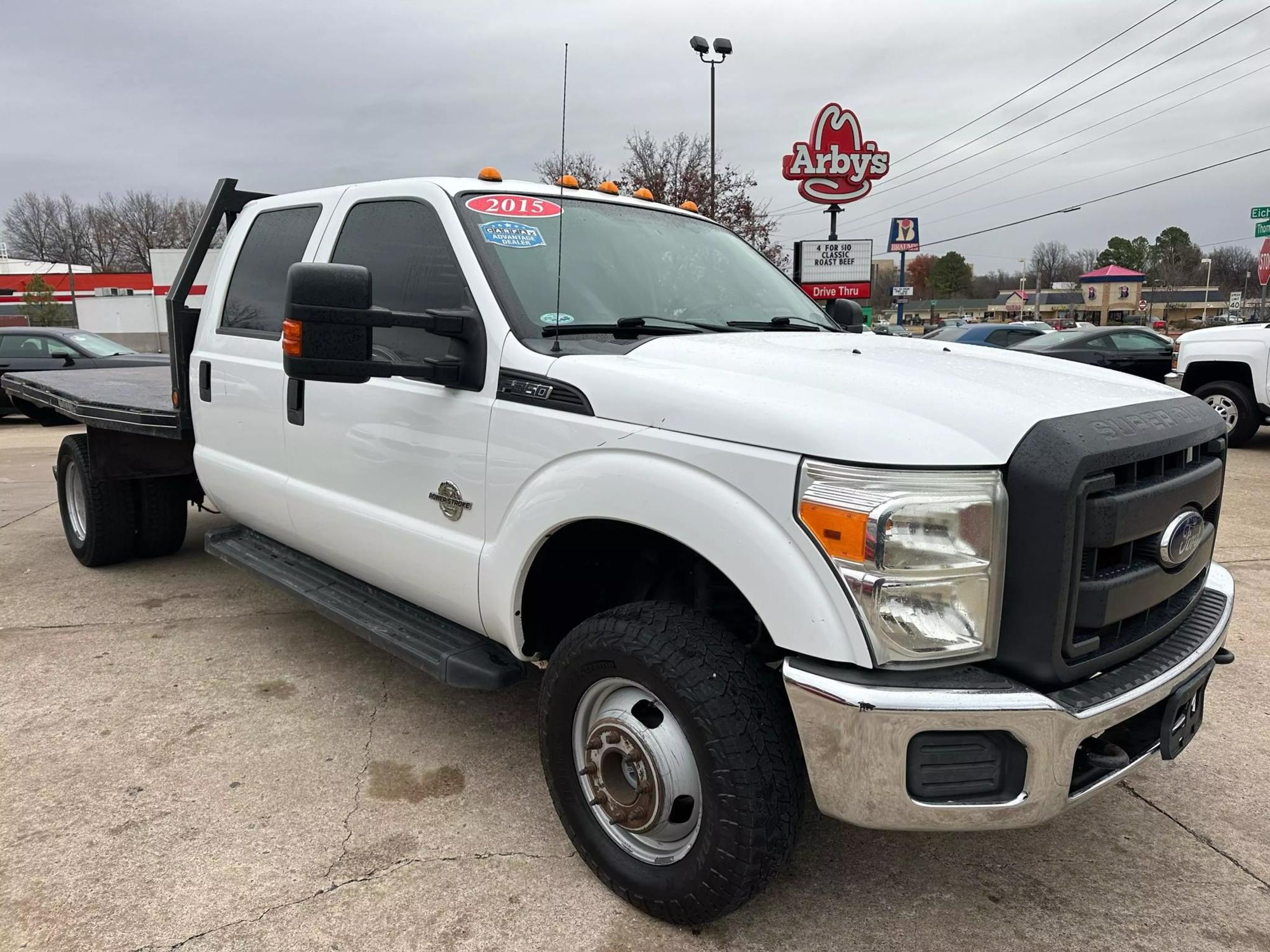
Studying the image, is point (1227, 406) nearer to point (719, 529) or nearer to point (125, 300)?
point (719, 529)

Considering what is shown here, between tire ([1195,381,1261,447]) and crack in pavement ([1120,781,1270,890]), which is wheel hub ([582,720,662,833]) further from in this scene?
tire ([1195,381,1261,447])

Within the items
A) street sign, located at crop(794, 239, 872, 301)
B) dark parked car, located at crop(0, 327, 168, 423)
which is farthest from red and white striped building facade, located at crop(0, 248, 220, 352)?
street sign, located at crop(794, 239, 872, 301)

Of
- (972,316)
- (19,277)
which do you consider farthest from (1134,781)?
(972,316)

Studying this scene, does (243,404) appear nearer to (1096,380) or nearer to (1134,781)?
(1096,380)

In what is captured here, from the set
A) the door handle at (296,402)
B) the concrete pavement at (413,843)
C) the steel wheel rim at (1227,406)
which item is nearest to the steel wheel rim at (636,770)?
the concrete pavement at (413,843)

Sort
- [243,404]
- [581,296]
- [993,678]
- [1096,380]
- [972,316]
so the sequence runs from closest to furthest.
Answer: [993,678]
[1096,380]
[581,296]
[243,404]
[972,316]

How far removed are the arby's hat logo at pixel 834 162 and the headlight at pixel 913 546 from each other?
1660 centimetres

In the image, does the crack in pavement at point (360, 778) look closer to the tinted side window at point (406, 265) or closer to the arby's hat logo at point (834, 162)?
the tinted side window at point (406, 265)

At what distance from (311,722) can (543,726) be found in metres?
1.40

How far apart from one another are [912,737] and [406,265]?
7.47 feet

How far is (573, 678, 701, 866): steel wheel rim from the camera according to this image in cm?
228

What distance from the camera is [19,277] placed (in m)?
74.2

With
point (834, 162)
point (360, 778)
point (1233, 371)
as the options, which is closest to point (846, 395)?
point (360, 778)

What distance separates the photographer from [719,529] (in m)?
2.10
